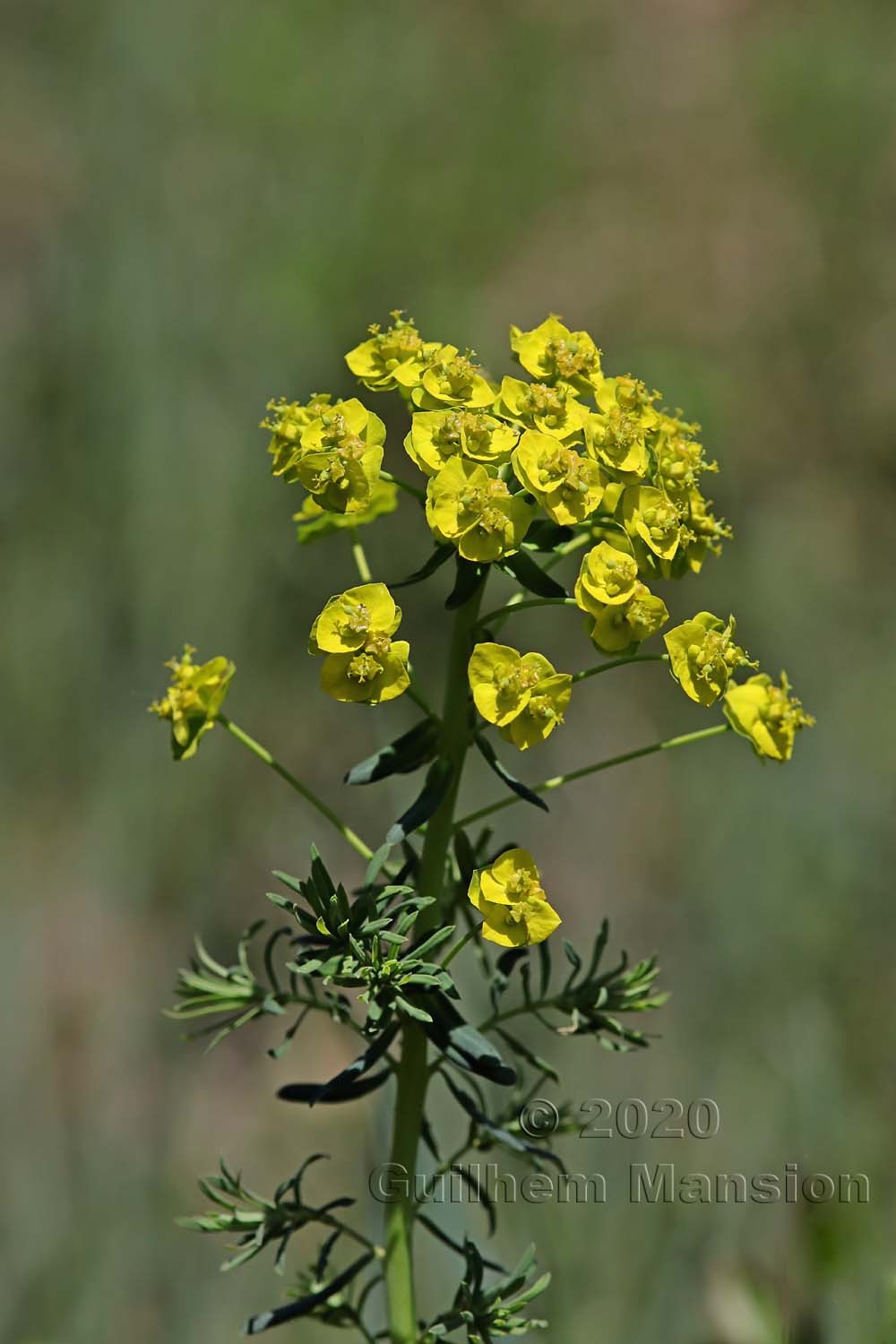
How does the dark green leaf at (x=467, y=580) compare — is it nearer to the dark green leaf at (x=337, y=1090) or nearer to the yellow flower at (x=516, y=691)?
the yellow flower at (x=516, y=691)

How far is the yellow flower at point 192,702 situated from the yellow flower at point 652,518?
1.64 ft

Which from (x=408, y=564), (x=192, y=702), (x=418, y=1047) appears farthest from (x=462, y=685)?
(x=408, y=564)

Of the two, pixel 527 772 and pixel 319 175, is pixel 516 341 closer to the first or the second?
pixel 527 772

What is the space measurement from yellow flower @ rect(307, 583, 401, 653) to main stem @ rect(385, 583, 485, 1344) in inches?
4.1

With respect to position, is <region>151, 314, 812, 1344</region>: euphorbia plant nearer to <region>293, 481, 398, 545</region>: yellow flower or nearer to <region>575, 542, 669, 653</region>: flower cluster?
<region>575, 542, 669, 653</region>: flower cluster

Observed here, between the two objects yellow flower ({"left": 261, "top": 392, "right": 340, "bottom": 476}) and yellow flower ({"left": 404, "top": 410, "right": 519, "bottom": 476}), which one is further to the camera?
yellow flower ({"left": 261, "top": 392, "right": 340, "bottom": 476})

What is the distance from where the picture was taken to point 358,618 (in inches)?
56.4

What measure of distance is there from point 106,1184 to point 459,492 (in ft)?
8.56

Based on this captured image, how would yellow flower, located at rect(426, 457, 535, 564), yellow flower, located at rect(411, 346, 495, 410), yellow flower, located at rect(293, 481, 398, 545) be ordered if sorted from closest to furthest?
1. yellow flower, located at rect(426, 457, 535, 564)
2. yellow flower, located at rect(411, 346, 495, 410)
3. yellow flower, located at rect(293, 481, 398, 545)

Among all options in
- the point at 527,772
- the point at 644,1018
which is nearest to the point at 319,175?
the point at 527,772

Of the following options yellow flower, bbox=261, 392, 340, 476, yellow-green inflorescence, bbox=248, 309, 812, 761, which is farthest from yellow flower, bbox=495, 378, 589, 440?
yellow flower, bbox=261, 392, 340, 476

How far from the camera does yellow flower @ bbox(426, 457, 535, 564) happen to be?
4.62 feet

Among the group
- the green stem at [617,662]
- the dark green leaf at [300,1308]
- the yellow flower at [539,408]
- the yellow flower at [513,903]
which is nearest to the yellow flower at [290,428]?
the yellow flower at [539,408]

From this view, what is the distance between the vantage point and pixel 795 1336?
5.99 feet
